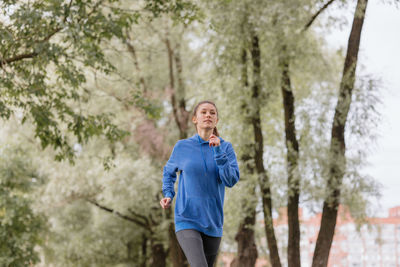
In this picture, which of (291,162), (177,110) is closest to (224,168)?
(291,162)

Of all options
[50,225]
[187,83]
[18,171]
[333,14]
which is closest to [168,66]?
[187,83]

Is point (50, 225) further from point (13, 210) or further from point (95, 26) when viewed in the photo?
point (95, 26)

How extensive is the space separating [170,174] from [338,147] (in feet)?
24.9

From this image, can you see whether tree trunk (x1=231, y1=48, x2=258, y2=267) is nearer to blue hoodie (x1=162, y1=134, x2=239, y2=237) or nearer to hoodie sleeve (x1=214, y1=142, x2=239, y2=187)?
blue hoodie (x1=162, y1=134, x2=239, y2=237)

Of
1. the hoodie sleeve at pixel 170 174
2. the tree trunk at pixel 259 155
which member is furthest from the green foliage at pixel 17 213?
the hoodie sleeve at pixel 170 174

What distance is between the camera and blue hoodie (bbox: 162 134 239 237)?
381 centimetres

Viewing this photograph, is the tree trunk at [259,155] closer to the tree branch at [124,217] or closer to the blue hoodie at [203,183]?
the blue hoodie at [203,183]

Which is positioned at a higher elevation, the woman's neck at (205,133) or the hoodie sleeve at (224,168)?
the woman's neck at (205,133)

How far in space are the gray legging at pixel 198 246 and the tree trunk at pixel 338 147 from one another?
7426 millimetres

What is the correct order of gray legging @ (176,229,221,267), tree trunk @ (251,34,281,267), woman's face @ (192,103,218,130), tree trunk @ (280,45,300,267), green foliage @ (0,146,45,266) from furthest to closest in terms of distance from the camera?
1. green foliage @ (0,146,45,266)
2. tree trunk @ (251,34,281,267)
3. tree trunk @ (280,45,300,267)
4. woman's face @ (192,103,218,130)
5. gray legging @ (176,229,221,267)

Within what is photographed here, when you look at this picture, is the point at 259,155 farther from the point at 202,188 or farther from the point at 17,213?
the point at 17,213

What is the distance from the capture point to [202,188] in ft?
12.8

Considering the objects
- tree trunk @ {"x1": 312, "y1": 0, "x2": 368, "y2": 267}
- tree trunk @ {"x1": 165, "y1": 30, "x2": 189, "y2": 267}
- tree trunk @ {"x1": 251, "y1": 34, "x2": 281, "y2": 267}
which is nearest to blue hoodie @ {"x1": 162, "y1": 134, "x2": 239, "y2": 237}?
tree trunk @ {"x1": 312, "y1": 0, "x2": 368, "y2": 267}

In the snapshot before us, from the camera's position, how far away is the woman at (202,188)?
3770 mm
